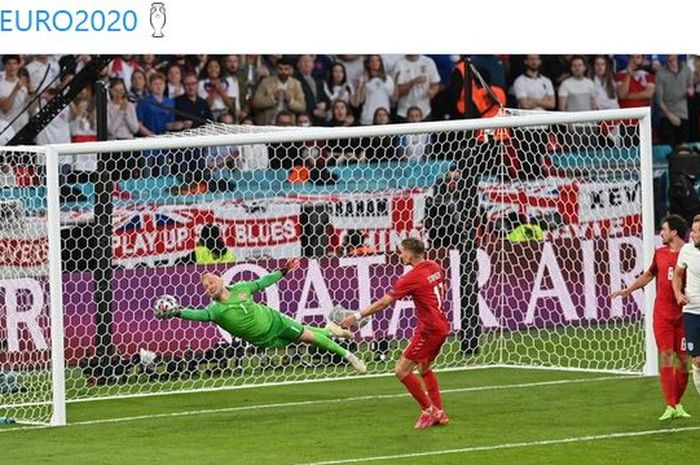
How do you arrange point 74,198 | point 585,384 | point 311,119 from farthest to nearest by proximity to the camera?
point 311,119 < point 74,198 < point 585,384

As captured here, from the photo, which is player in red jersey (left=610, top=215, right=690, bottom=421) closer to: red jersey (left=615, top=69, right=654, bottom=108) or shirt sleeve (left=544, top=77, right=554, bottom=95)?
shirt sleeve (left=544, top=77, right=554, bottom=95)

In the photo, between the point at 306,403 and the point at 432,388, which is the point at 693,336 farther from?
the point at 306,403

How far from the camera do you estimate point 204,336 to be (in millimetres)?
21203

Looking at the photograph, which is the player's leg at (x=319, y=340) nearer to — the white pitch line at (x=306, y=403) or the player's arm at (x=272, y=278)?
the white pitch line at (x=306, y=403)

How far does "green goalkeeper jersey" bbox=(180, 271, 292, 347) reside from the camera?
61.2 ft

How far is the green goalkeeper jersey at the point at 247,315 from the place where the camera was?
18.7 meters

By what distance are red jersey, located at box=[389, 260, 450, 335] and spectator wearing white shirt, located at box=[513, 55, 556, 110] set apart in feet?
36.4

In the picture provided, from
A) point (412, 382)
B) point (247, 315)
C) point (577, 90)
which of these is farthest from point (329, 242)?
point (577, 90)

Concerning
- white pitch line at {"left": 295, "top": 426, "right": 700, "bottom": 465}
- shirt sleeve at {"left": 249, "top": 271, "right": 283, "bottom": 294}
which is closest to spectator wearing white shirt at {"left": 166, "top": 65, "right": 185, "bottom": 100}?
shirt sleeve at {"left": 249, "top": 271, "right": 283, "bottom": 294}

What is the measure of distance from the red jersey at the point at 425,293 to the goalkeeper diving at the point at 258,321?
6.30ft

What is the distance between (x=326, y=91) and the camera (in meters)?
26.2
